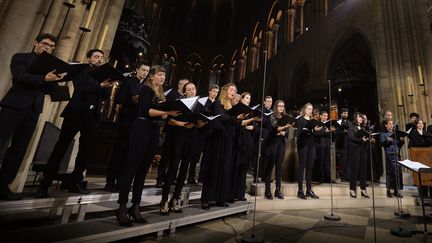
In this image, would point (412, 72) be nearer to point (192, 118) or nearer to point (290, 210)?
point (290, 210)

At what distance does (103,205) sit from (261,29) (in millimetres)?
17913

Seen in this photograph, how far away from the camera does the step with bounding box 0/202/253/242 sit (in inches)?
57.3

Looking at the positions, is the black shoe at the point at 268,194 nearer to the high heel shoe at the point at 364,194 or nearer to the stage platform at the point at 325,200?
the stage platform at the point at 325,200

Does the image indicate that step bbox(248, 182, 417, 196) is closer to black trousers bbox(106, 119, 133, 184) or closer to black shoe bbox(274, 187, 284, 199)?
black shoe bbox(274, 187, 284, 199)

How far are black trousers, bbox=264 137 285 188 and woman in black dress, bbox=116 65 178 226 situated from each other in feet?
7.29

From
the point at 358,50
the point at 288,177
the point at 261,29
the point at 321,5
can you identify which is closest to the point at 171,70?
the point at 261,29

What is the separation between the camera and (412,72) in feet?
21.1

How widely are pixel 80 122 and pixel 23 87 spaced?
57cm

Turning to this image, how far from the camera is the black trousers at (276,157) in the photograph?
365cm

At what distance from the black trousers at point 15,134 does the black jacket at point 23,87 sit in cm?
6

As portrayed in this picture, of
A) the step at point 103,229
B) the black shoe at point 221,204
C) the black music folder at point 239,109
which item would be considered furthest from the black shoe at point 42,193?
the black music folder at point 239,109

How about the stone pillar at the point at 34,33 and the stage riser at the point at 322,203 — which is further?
the stage riser at the point at 322,203

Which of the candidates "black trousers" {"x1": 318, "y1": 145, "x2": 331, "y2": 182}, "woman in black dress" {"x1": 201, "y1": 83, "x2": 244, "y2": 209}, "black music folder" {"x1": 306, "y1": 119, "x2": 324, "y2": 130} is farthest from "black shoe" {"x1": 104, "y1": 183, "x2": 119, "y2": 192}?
"black trousers" {"x1": 318, "y1": 145, "x2": 331, "y2": 182}

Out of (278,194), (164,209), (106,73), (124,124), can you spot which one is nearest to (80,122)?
(124,124)
